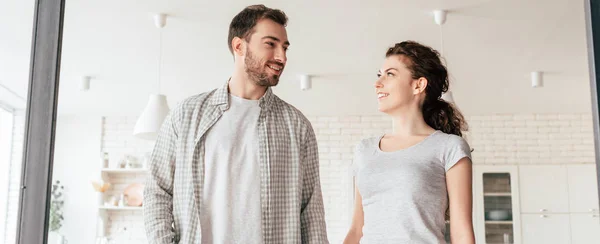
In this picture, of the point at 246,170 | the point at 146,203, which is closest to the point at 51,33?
the point at 146,203

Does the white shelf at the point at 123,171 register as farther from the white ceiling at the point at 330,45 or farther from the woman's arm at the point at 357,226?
the woman's arm at the point at 357,226

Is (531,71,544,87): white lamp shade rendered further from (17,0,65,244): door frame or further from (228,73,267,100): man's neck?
(17,0,65,244): door frame

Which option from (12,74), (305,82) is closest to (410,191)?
(12,74)

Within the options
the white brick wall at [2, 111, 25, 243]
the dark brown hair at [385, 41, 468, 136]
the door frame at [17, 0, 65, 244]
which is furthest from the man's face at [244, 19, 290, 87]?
the white brick wall at [2, 111, 25, 243]

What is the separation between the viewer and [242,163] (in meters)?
1.85

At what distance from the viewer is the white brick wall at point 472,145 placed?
7.43 m

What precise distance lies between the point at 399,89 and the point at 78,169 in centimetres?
643

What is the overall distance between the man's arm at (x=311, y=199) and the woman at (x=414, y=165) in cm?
12

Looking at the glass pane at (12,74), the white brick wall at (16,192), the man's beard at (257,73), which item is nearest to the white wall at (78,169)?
the glass pane at (12,74)

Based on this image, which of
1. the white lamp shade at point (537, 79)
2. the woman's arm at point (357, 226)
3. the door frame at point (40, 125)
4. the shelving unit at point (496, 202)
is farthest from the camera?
the shelving unit at point (496, 202)

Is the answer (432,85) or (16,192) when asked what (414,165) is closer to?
(432,85)

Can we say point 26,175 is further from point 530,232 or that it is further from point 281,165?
point 530,232

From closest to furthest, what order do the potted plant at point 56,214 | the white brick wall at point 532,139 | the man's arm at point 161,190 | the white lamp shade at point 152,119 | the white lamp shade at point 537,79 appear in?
the man's arm at point 161,190, the white lamp shade at point 152,119, the white lamp shade at point 537,79, the potted plant at point 56,214, the white brick wall at point 532,139

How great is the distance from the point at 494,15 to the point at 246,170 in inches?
110
